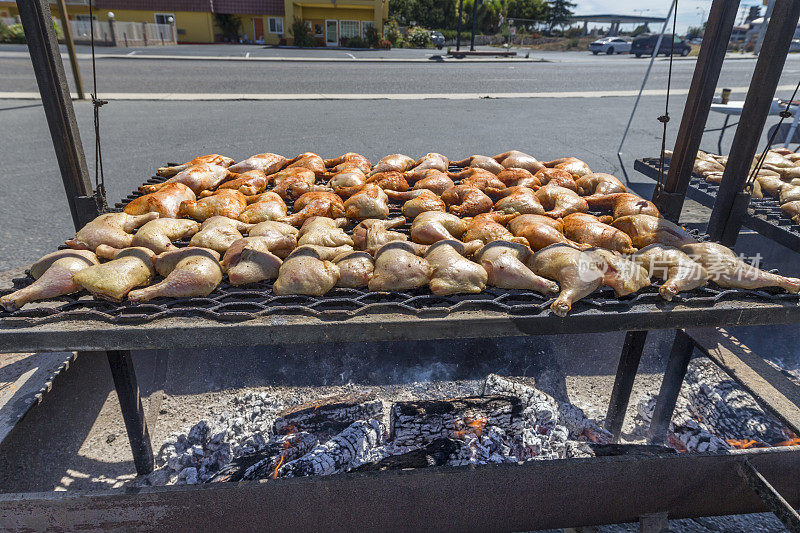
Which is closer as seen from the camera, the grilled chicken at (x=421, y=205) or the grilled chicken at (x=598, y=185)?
the grilled chicken at (x=421, y=205)

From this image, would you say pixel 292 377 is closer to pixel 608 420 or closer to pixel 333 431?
pixel 333 431

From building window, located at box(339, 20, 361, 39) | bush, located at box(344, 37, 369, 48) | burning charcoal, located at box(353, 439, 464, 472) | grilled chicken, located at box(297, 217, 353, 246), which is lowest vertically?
burning charcoal, located at box(353, 439, 464, 472)

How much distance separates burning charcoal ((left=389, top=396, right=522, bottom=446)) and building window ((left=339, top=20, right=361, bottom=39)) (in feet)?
122

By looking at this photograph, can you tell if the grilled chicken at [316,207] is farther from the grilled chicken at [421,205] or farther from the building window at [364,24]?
the building window at [364,24]

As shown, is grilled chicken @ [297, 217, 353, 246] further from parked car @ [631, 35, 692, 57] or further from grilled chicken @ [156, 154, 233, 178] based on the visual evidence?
parked car @ [631, 35, 692, 57]

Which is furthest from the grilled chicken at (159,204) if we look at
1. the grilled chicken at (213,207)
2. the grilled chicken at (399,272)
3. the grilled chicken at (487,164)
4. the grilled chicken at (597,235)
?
the grilled chicken at (597,235)

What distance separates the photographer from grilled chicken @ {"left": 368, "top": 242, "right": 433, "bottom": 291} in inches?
87.9

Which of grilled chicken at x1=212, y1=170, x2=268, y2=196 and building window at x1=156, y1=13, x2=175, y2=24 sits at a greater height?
building window at x1=156, y1=13, x2=175, y2=24

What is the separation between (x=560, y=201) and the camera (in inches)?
123

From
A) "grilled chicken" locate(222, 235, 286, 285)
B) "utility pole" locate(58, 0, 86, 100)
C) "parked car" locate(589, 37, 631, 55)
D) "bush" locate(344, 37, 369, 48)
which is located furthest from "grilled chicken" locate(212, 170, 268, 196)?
"parked car" locate(589, 37, 631, 55)

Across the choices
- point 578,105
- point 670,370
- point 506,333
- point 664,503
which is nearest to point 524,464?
point 506,333

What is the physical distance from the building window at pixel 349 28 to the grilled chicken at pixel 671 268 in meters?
37.5

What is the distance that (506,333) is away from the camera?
2.08 m

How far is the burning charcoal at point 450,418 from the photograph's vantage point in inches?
123
